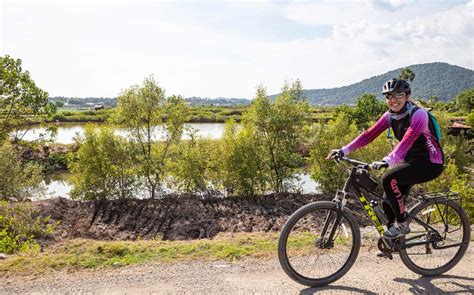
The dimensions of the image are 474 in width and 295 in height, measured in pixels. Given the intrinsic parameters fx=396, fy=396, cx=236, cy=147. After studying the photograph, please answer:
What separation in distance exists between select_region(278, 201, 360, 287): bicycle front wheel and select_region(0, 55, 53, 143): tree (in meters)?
18.1

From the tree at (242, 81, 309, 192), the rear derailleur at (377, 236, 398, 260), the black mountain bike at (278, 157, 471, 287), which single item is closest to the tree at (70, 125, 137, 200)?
the tree at (242, 81, 309, 192)

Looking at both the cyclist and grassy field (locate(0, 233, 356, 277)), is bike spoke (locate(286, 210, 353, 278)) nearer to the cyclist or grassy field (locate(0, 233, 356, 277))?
grassy field (locate(0, 233, 356, 277))

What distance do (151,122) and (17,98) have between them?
6.80m

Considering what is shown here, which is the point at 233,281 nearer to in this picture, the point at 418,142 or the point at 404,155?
the point at 404,155

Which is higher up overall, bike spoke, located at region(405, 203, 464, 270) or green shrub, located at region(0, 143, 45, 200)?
bike spoke, located at region(405, 203, 464, 270)

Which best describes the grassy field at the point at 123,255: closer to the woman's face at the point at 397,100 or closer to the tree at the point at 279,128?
the woman's face at the point at 397,100

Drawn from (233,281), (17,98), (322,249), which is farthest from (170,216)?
(322,249)

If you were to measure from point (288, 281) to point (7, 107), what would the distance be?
751 inches

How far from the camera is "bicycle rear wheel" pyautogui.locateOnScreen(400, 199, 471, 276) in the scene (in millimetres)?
5406

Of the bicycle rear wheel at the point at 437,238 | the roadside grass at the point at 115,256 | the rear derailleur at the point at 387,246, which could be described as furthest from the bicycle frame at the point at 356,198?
the roadside grass at the point at 115,256

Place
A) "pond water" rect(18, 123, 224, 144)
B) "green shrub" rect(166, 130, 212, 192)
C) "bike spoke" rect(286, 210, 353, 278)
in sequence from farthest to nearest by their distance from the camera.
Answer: "pond water" rect(18, 123, 224, 144), "green shrub" rect(166, 130, 212, 192), "bike spoke" rect(286, 210, 353, 278)

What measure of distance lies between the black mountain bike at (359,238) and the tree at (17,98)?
17839 millimetres

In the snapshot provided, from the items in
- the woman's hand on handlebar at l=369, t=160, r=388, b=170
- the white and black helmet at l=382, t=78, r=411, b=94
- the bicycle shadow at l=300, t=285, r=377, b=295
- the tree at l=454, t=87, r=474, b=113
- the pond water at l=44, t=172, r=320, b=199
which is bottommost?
the pond water at l=44, t=172, r=320, b=199

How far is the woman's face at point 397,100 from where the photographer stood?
4.90 meters
